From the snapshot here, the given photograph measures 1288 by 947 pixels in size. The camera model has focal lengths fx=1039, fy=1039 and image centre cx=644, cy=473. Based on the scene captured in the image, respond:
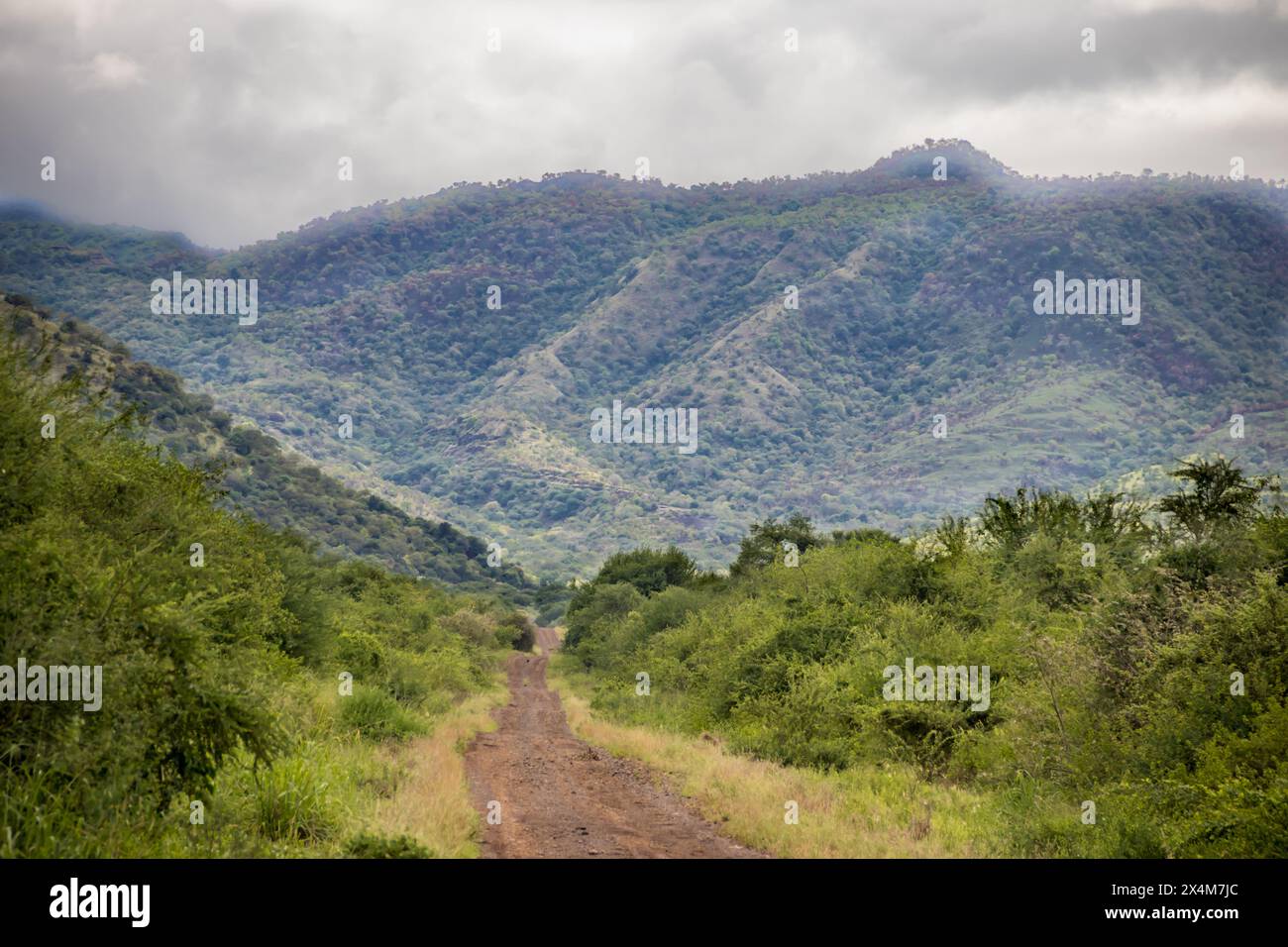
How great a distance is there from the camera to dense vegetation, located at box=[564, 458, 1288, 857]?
1263cm

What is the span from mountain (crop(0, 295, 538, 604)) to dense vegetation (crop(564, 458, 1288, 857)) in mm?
71940

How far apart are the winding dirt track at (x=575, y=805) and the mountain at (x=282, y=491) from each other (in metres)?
74.5

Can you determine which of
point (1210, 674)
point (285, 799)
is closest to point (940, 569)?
point (1210, 674)

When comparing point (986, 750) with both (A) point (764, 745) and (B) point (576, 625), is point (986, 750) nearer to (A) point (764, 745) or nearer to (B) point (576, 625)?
(A) point (764, 745)

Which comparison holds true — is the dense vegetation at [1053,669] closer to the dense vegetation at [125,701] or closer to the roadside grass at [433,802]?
the roadside grass at [433,802]

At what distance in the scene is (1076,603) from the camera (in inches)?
1008

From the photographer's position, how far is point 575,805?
669 inches

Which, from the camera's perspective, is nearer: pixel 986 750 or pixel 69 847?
Answer: pixel 69 847

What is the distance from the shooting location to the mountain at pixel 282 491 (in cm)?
10356

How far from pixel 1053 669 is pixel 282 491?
119 m

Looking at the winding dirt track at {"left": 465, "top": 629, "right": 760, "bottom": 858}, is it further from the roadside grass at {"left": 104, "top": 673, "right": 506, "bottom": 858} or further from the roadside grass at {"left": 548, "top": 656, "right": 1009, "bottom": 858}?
the roadside grass at {"left": 104, "top": 673, "right": 506, "bottom": 858}

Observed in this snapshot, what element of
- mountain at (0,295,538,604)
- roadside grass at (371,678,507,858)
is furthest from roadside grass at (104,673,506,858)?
mountain at (0,295,538,604)

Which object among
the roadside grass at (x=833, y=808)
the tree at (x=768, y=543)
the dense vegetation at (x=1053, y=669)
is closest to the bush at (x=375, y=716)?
the roadside grass at (x=833, y=808)
